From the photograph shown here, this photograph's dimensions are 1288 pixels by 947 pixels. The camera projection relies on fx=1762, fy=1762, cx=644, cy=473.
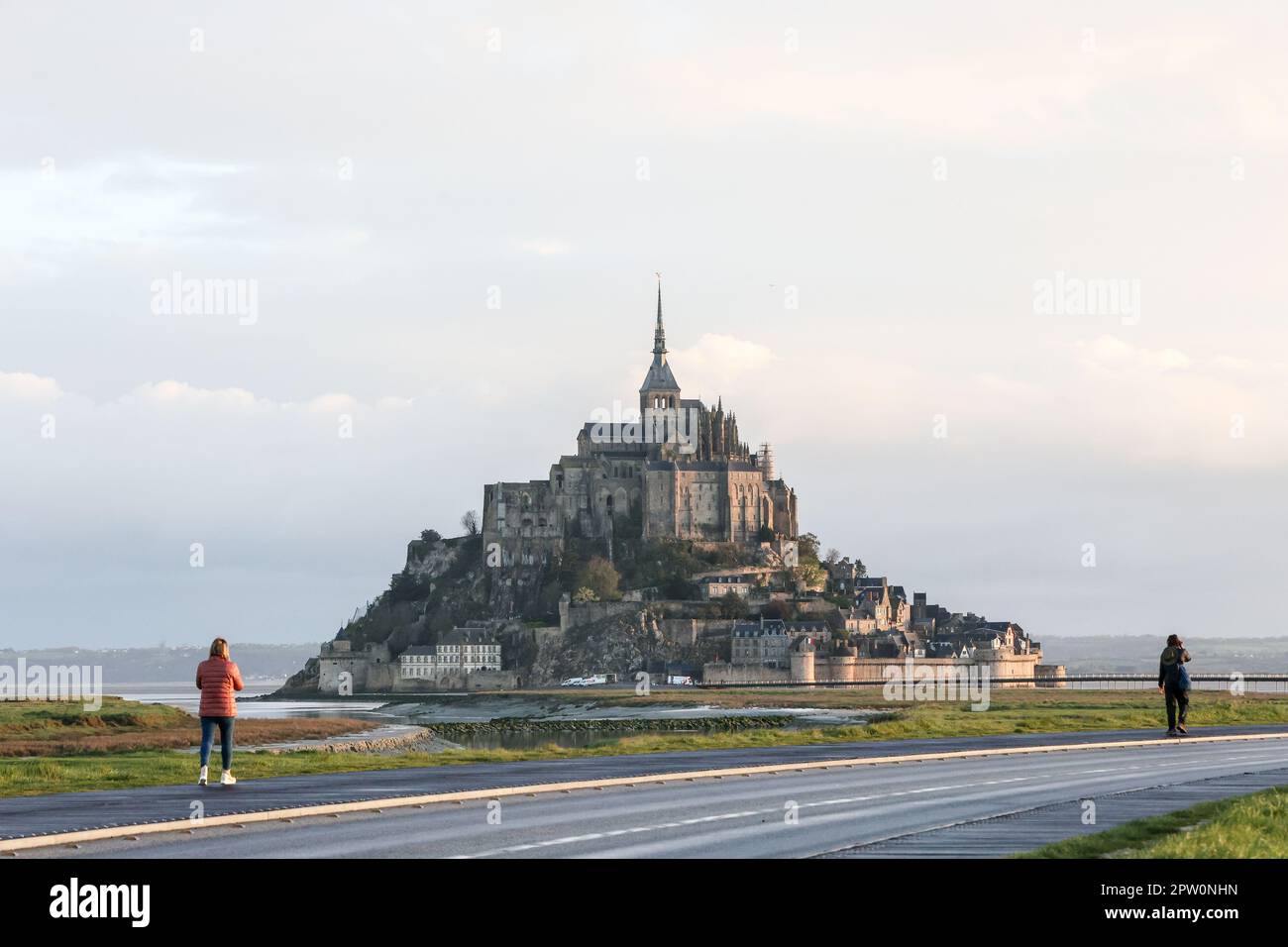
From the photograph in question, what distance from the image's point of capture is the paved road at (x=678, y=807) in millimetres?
15844

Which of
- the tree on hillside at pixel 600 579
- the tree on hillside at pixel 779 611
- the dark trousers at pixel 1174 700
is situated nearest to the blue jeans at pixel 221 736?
the dark trousers at pixel 1174 700

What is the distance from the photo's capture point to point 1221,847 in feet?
48.9

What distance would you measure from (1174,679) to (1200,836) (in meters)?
19.7

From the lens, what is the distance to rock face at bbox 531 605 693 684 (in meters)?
176

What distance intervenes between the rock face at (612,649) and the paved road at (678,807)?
473 ft

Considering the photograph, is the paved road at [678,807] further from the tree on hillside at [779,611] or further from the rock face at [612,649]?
the tree on hillside at [779,611]

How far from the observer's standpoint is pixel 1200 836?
1614 cm

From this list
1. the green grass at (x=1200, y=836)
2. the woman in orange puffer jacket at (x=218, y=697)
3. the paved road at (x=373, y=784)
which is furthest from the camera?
the woman in orange puffer jacket at (x=218, y=697)

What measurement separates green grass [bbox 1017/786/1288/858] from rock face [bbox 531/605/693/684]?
155 meters
